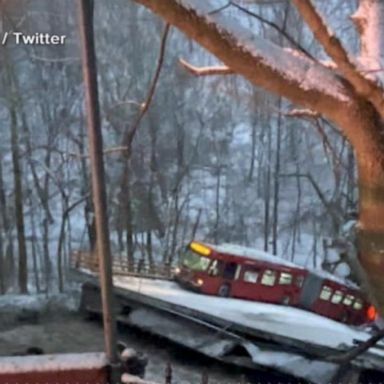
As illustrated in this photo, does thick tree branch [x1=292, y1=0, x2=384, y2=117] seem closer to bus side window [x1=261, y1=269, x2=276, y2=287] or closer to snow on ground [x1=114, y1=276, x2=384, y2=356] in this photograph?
snow on ground [x1=114, y1=276, x2=384, y2=356]

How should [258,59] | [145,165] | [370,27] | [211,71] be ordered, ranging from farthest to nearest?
1. [145,165]
2. [211,71]
3. [370,27]
4. [258,59]

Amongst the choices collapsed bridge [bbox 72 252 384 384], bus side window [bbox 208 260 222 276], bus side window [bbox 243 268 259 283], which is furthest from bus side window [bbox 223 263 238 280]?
collapsed bridge [bbox 72 252 384 384]

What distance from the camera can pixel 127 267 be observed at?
738 inches

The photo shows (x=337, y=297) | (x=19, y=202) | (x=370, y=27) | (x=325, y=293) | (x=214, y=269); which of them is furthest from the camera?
(x=19, y=202)

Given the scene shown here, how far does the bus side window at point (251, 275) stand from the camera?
59.5 feet

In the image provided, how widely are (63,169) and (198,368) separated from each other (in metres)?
14.4

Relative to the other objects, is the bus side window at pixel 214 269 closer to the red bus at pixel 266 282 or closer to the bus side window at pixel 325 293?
the red bus at pixel 266 282

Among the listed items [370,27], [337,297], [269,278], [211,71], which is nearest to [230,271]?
[269,278]

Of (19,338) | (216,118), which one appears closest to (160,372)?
(19,338)

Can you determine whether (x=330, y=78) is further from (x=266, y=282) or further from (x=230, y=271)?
(x=266, y=282)

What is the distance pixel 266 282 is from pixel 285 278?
517 millimetres

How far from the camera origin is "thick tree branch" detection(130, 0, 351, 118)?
3608 mm

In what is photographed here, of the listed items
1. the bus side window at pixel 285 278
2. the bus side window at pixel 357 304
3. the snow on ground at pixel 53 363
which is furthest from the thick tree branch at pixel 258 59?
the bus side window at pixel 357 304

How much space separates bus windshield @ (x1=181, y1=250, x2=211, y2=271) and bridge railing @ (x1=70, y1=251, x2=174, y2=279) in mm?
714
